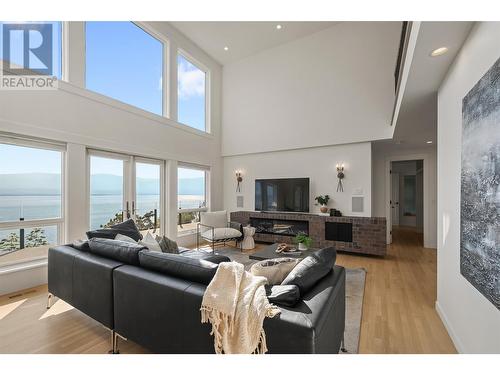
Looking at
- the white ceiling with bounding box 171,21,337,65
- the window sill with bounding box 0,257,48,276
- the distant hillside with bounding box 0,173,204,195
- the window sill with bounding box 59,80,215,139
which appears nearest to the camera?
the window sill with bounding box 0,257,48,276

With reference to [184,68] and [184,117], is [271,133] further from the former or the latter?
[184,68]

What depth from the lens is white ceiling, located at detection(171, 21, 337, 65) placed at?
17.1ft

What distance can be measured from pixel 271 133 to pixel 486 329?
5248mm

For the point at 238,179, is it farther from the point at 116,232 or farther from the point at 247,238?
the point at 116,232

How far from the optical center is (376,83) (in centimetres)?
481

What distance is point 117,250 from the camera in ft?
6.40

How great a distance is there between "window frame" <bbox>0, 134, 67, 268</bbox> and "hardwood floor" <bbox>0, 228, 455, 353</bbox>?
26.8 inches

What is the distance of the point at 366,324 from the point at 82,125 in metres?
4.68

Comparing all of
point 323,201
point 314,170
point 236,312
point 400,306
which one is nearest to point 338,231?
point 323,201

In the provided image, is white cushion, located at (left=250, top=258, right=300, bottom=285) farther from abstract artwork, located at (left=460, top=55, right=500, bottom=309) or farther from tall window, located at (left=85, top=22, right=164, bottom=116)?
tall window, located at (left=85, top=22, right=164, bottom=116)

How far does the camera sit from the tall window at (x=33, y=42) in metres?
3.12

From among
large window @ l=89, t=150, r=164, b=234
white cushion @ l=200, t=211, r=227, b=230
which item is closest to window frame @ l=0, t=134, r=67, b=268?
large window @ l=89, t=150, r=164, b=234

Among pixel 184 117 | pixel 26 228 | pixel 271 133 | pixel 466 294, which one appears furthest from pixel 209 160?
pixel 466 294

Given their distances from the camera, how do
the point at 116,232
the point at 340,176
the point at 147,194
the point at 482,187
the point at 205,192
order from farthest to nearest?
the point at 205,192
the point at 340,176
the point at 147,194
the point at 116,232
the point at 482,187
